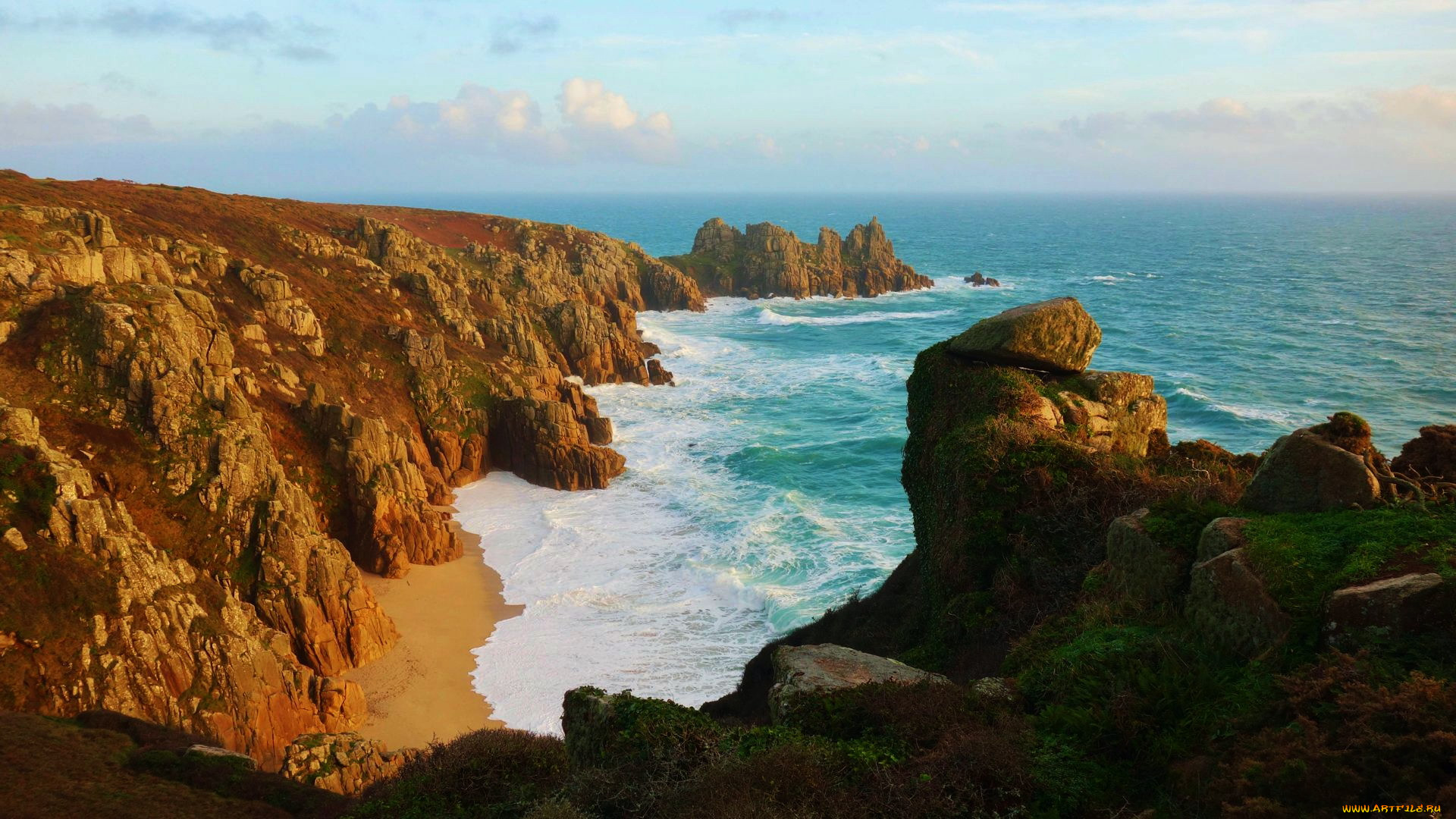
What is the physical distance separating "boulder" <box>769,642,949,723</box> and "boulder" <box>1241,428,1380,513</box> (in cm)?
525

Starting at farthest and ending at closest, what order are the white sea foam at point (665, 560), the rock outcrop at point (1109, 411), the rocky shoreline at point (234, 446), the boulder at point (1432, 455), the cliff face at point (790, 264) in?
the cliff face at point (790, 264) → the white sea foam at point (665, 560) → the rocky shoreline at point (234, 446) → the rock outcrop at point (1109, 411) → the boulder at point (1432, 455)

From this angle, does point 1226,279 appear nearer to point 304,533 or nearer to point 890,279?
point 890,279

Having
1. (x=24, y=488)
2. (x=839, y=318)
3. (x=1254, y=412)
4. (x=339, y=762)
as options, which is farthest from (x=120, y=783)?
(x=839, y=318)

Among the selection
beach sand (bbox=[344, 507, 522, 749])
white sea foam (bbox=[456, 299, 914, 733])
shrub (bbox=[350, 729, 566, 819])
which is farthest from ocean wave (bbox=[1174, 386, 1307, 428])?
shrub (bbox=[350, 729, 566, 819])

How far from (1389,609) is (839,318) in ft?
275

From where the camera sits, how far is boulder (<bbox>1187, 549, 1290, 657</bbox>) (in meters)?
9.26

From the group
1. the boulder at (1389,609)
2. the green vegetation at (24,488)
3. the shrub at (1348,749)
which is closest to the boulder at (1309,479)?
the boulder at (1389,609)

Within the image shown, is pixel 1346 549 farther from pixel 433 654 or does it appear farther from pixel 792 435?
pixel 792 435

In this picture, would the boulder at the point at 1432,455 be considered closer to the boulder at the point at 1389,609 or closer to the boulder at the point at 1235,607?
the boulder at the point at 1235,607

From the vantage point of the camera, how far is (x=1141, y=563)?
1224 cm

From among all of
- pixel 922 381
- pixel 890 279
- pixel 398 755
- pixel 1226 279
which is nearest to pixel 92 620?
pixel 398 755

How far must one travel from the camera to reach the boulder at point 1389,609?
7945 millimetres

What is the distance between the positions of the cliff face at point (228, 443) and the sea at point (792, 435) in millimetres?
4276

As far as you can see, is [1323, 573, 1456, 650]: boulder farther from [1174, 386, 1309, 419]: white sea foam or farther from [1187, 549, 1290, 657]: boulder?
[1174, 386, 1309, 419]: white sea foam
